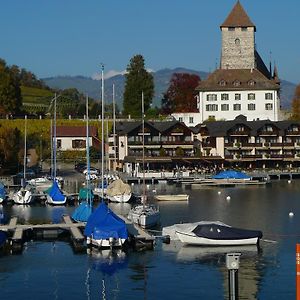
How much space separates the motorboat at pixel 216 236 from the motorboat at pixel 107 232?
12.6 ft

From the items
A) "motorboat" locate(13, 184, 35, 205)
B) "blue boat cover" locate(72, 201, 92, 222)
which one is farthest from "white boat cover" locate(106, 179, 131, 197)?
"blue boat cover" locate(72, 201, 92, 222)

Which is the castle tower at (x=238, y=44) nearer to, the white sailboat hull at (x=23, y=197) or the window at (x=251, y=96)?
the window at (x=251, y=96)

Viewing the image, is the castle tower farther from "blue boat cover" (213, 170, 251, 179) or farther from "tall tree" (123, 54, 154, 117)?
"blue boat cover" (213, 170, 251, 179)

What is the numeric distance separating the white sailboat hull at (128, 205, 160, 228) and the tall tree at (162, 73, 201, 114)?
269 feet

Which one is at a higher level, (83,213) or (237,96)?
(237,96)

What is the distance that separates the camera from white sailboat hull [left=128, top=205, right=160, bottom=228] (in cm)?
4994

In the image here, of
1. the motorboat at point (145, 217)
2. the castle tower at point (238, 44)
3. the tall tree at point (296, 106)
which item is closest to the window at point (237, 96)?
the castle tower at point (238, 44)

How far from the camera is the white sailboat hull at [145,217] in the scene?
164 feet

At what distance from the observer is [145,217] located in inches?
1965

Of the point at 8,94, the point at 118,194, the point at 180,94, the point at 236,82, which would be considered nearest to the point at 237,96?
the point at 236,82

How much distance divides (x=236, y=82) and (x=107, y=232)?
8669 centimetres

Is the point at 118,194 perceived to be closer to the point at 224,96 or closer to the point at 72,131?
the point at 72,131

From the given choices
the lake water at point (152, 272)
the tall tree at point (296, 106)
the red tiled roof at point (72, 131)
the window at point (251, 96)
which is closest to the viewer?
the lake water at point (152, 272)

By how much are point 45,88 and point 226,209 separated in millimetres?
132786
